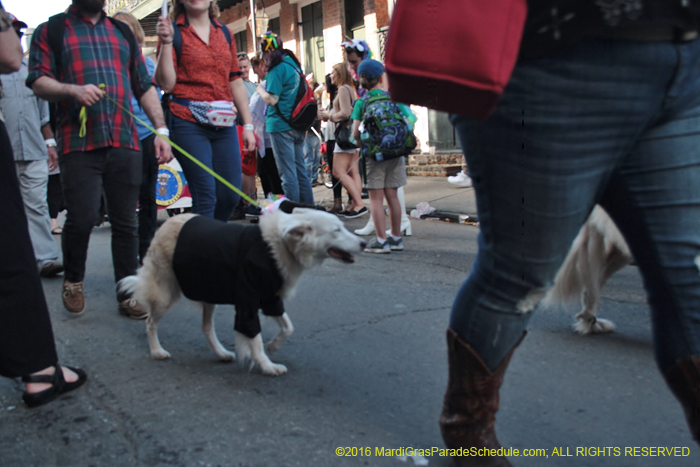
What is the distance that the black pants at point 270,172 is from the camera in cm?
895

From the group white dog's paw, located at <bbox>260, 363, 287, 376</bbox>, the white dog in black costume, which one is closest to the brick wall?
the white dog in black costume

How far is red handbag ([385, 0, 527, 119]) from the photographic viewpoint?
137 centimetres

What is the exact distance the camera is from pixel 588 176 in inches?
61.7

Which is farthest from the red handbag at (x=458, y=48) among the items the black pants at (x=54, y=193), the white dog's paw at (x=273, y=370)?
the black pants at (x=54, y=193)

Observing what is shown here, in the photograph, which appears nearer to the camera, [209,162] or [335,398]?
[335,398]

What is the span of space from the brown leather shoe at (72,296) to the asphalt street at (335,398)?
0.10 m

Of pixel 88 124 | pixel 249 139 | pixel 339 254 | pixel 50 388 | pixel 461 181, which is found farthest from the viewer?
pixel 461 181

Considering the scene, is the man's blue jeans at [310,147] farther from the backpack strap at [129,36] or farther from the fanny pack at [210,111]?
the backpack strap at [129,36]

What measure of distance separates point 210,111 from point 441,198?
17.6 ft

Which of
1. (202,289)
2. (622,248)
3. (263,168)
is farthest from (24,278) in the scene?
(263,168)

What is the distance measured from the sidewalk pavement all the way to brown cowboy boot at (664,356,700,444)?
17.1ft

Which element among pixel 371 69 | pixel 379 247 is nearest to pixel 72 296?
pixel 379 247

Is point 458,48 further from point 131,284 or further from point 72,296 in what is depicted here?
point 72,296

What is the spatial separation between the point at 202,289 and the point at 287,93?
14.0 ft
